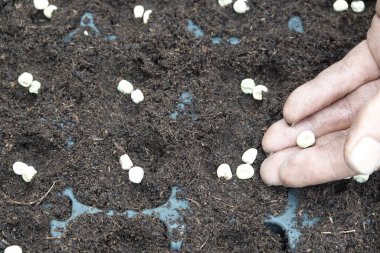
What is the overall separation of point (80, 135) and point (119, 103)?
132mm

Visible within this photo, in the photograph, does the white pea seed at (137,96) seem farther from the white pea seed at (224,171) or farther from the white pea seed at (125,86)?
the white pea seed at (224,171)

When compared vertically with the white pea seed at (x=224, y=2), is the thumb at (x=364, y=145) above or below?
above

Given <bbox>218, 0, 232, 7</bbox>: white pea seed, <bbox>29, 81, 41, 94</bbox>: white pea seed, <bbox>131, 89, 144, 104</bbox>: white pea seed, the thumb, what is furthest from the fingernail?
<bbox>29, 81, 41, 94</bbox>: white pea seed

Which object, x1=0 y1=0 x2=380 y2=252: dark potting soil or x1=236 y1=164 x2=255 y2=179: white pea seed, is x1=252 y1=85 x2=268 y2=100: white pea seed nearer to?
x1=0 y1=0 x2=380 y2=252: dark potting soil

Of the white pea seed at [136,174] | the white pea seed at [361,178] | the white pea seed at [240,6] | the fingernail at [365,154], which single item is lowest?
the white pea seed at [361,178]

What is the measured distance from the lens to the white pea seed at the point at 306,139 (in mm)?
1382

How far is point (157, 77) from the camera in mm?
1526

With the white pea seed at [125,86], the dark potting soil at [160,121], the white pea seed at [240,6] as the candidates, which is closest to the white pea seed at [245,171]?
the dark potting soil at [160,121]

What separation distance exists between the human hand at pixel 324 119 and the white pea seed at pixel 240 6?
0.31m

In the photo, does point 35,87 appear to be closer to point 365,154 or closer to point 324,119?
point 324,119

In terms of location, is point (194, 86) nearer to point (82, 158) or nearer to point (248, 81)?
point (248, 81)

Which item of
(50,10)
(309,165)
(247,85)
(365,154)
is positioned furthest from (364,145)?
(50,10)

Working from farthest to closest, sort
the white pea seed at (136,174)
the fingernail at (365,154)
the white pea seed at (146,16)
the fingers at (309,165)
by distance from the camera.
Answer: the white pea seed at (146,16), the white pea seed at (136,174), the fingers at (309,165), the fingernail at (365,154)

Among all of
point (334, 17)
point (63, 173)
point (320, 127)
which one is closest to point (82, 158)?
point (63, 173)
